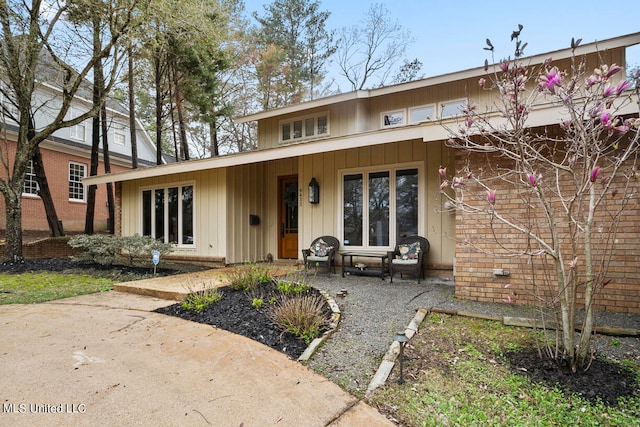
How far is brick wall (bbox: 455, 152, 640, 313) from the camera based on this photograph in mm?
3861

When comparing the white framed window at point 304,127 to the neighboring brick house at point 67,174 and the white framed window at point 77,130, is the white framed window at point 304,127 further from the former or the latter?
the white framed window at point 77,130

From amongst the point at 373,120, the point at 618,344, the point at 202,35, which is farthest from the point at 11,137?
the point at 618,344

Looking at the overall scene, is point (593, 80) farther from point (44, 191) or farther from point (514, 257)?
point (44, 191)

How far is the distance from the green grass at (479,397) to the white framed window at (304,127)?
6.42m

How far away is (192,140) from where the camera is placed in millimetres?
17594

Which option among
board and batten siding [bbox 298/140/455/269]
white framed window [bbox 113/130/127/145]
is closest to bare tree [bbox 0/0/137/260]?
board and batten siding [bbox 298/140/455/269]

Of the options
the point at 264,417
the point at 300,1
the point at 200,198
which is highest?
the point at 300,1

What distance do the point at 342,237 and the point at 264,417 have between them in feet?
16.8

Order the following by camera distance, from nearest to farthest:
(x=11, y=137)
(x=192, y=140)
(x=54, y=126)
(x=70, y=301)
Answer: (x=70, y=301) → (x=54, y=126) → (x=11, y=137) → (x=192, y=140)

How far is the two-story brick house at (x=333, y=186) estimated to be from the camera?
6.03 m

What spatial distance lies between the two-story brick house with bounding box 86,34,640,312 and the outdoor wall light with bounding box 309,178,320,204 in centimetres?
8

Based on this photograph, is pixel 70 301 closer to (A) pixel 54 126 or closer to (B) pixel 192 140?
(A) pixel 54 126

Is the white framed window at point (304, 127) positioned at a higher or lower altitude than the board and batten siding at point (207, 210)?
higher

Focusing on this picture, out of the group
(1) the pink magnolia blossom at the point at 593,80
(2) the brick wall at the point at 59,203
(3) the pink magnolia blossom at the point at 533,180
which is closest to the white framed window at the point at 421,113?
(1) the pink magnolia blossom at the point at 593,80
